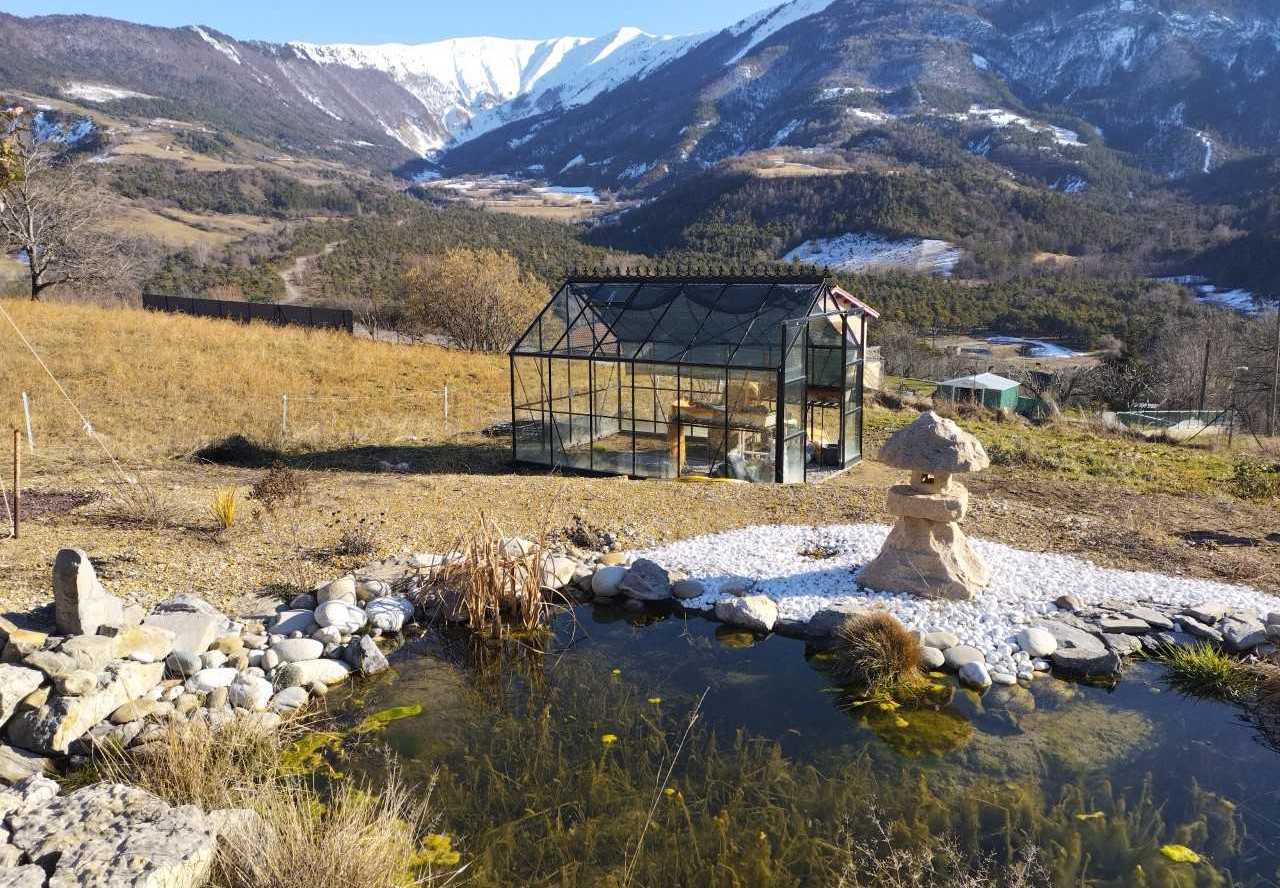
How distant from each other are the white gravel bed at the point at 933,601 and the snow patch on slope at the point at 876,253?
165ft

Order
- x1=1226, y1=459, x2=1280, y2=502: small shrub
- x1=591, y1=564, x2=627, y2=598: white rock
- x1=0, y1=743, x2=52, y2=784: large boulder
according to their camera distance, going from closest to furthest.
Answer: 1. x1=0, y1=743, x2=52, y2=784: large boulder
2. x1=591, y1=564, x2=627, y2=598: white rock
3. x1=1226, y1=459, x2=1280, y2=502: small shrub

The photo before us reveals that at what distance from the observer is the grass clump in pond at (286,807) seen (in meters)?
4.21

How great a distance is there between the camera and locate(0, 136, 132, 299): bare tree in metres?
28.4

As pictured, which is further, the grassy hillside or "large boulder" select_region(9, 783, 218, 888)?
the grassy hillside

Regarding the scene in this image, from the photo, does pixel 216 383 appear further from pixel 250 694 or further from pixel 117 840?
pixel 117 840

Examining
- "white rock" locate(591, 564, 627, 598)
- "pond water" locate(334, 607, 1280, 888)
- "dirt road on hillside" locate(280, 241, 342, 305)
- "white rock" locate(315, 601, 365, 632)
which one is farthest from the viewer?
"dirt road on hillside" locate(280, 241, 342, 305)

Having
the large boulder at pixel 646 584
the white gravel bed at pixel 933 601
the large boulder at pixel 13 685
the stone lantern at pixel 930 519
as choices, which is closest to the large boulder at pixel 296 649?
the large boulder at pixel 13 685

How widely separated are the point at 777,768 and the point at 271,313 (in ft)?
104

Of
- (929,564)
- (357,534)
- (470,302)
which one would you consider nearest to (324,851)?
(357,534)

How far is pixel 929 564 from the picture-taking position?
28.8 feet

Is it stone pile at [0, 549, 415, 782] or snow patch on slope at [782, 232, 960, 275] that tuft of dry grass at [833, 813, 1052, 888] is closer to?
stone pile at [0, 549, 415, 782]

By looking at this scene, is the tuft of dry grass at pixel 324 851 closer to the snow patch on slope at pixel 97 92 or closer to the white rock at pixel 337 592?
the white rock at pixel 337 592

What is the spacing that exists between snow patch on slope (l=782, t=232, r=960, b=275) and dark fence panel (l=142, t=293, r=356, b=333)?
35.4m

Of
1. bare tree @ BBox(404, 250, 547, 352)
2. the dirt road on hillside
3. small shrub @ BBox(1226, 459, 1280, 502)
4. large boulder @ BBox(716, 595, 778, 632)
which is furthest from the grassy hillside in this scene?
the dirt road on hillside
